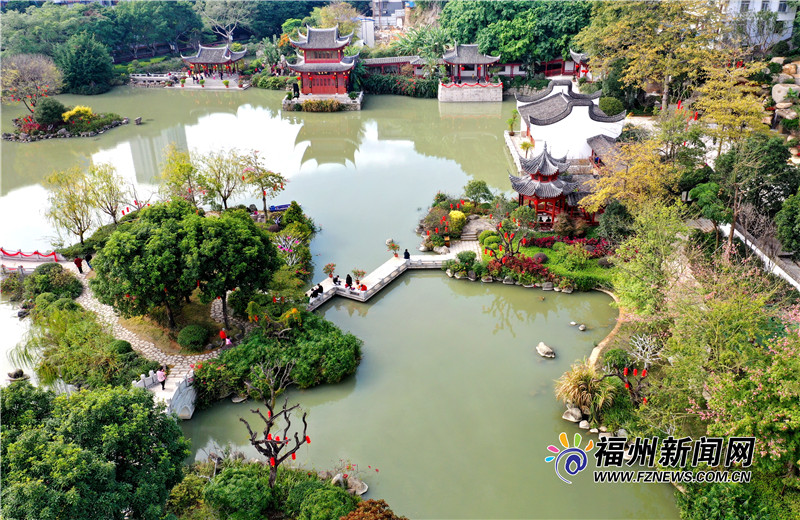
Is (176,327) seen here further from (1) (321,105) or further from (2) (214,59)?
(2) (214,59)

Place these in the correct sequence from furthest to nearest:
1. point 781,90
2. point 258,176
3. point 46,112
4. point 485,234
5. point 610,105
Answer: point 46,112 → point 610,105 → point 781,90 → point 258,176 → point 485,234

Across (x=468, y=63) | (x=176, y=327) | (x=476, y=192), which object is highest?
(x=468, y=63)

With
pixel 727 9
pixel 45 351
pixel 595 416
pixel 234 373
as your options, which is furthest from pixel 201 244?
pixel 727 9

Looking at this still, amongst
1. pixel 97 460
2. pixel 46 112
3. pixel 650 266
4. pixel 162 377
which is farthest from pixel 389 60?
pixel 97 460

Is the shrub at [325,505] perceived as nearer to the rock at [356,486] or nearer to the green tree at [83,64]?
the rock at [356,486]

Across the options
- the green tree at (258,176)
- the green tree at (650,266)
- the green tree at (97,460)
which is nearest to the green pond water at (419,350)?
the green tree at (650,266)

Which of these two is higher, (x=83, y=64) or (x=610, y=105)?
(x=83, y=64)
